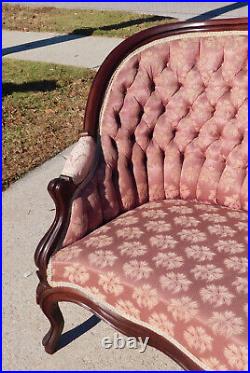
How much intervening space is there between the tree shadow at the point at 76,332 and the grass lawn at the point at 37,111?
1462 mm

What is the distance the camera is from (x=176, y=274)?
1.89 m

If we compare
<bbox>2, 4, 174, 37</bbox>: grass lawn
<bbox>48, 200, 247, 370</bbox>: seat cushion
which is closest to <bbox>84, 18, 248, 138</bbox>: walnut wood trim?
<bbox>48, 200, 247, 370</bbox>: seat cushion

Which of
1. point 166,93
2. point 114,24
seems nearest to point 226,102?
point 166,93

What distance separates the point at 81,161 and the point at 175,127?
0.51 meters

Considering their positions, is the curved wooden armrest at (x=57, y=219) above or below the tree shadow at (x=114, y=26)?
below

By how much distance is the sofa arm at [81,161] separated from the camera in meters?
2.19

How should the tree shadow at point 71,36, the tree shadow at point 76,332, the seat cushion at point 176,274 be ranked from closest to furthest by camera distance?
the seat cushion at point 176,274
the tree shadow at point 76,332
the tree shadow at point 71,36

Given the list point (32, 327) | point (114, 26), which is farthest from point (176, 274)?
point (114, 26)

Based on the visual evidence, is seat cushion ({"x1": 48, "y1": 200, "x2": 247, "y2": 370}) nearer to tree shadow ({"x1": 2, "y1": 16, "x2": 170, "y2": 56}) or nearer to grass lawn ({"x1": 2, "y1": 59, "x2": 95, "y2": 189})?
grass lawn ({"x1": 2, "y1": 59, "x2": 95, "y2": 189})

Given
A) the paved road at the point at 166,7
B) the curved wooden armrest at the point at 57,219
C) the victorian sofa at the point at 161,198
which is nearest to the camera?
the victorian sofa at the point at 161,198

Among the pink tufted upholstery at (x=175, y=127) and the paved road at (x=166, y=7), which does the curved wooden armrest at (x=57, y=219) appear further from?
the paved road at (x=166, y=7)

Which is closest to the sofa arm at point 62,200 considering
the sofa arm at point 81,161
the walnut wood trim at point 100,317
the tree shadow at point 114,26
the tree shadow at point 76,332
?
the sofa arm at point 81,161

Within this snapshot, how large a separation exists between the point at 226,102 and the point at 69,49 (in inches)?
187

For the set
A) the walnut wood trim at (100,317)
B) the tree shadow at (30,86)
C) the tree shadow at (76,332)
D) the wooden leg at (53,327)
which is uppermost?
the tree shadow at (30,86)
